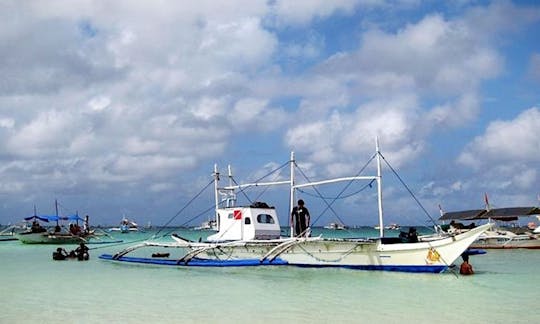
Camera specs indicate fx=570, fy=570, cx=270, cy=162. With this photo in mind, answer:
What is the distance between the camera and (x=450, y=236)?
20.2 metres

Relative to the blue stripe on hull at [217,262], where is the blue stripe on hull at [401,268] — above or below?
below

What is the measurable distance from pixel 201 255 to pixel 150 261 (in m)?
2.45

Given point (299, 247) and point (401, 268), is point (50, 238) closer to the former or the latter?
point (299, 247)

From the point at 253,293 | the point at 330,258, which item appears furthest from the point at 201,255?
the point at 253,293

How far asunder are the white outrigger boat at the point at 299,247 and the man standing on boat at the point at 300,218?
741 millimetres

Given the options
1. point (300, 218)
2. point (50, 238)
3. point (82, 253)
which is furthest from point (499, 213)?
point (50, 238)

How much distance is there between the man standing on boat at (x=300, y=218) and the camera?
2433 centimetres

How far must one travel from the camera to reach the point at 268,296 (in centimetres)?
1652

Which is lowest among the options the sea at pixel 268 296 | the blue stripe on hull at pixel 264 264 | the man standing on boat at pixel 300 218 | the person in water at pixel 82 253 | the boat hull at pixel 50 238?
the sea at pixel 268 296

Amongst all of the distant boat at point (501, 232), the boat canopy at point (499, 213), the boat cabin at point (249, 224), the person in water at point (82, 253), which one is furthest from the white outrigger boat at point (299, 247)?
the boat canopy at point (499, 213)

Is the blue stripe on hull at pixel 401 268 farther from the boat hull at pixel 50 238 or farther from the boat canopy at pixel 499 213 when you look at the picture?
the boat hull at pixel 50 238

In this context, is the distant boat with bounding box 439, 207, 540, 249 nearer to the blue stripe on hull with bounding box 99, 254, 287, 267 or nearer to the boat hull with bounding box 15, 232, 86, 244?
the blue stripe on hull with bounding box 99, 254, 287, 267

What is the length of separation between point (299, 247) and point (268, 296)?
7061mm

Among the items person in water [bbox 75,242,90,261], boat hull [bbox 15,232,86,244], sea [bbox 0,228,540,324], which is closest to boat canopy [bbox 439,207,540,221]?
sea [bbox 0,228,540,324]
